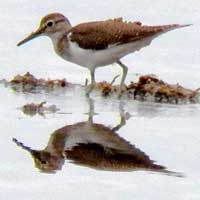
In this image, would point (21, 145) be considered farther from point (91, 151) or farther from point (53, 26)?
point (53, 26)

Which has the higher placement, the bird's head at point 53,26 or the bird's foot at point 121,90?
the bird's head at point 53,26

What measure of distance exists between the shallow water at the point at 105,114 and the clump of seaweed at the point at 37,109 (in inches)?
3.6

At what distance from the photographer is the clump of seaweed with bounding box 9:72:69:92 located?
44.8ft

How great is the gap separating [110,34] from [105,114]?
1370 mm

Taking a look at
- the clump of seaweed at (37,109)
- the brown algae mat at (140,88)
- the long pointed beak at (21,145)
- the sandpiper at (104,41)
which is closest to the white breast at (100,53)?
the sandpiper at (104,41)

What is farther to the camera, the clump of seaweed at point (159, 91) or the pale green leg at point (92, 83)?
the pale green leg at point (92, 83)

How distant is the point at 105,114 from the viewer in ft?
40.5

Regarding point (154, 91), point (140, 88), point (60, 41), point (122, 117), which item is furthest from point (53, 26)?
point (122, 117)

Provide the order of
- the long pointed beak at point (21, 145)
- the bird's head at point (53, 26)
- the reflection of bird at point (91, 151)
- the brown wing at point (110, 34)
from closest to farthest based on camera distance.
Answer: the reflection of bird at point (91, 151) → the long pointed beak at point (21, 145) → the brown wing at point (110, 34) → the bird's head at point (53, 26)

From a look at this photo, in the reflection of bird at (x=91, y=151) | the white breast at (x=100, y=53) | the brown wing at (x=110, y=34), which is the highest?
the brown wing at (x=110, y=34)

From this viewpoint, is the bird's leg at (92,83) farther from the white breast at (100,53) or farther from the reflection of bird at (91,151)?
the reflection of bird at (91,151)

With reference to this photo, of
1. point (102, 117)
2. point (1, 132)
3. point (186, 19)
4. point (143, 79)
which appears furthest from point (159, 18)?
point (1, 132)

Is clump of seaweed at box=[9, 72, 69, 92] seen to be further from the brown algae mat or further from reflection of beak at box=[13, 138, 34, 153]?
reflection of beak at box=[13, 138, 34, 153]

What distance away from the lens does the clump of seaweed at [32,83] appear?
13.6 meters
